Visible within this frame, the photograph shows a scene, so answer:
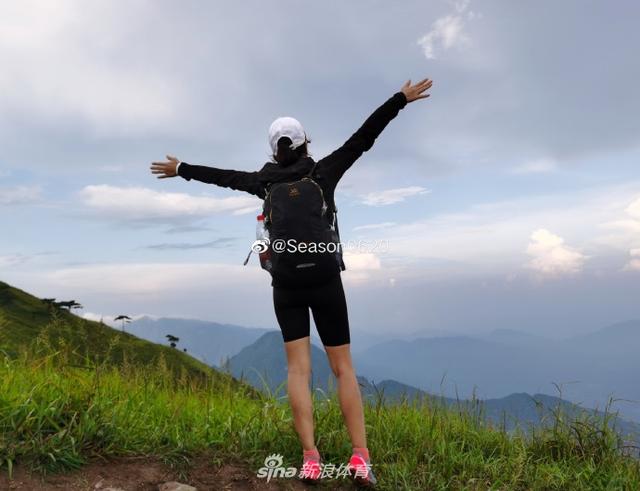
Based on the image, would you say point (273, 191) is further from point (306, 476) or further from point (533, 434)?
point (533, 434)

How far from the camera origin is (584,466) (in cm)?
581

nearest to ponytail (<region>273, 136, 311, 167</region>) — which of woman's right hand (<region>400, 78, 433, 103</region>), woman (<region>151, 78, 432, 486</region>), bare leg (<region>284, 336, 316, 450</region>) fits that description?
woman (<region>151, 78, 432, 486</region>)

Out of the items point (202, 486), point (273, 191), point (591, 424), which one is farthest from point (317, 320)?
point (591, 424)

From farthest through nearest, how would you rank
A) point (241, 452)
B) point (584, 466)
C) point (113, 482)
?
point (584, 466) < point (241, 452) < point (113, 482)

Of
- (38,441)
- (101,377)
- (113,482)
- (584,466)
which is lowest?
(584,466)

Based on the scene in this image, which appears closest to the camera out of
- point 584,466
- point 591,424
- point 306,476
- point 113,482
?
point 113,482

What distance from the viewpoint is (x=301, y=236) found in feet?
14.7

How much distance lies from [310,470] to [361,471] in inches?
17.2

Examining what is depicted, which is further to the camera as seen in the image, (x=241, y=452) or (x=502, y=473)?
(x=502, y=473)

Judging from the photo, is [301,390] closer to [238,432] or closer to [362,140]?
[238,432]

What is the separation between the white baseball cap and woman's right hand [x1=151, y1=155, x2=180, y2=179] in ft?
4.51

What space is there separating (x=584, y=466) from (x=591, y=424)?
2.16ft

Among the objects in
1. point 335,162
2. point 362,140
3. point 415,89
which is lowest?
point 335,162

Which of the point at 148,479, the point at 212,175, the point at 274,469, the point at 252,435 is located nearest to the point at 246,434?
the point at 252,435
